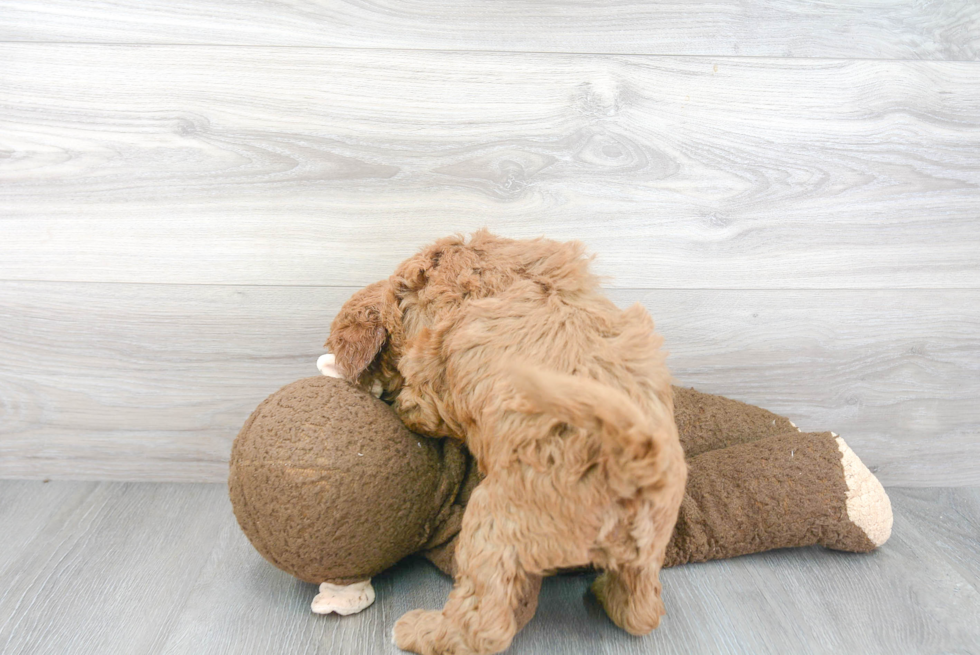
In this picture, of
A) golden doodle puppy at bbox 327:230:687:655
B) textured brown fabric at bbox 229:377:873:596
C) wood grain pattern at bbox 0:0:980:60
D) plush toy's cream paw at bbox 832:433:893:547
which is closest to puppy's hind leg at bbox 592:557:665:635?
golden doodle puppy at bbox 327:230:687:655

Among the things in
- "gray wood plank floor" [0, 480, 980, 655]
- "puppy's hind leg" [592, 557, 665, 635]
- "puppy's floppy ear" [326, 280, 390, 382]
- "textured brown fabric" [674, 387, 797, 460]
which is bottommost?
"gray wood plank floor" [0, 480, 980, 655]

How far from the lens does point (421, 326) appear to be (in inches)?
31.9

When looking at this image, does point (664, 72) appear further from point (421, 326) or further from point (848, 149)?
point (421, 326)

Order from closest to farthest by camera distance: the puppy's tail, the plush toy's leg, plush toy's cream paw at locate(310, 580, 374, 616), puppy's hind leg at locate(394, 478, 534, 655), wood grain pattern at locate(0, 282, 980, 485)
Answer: the puppy's tail → puppy's hind leg at locate(394, 478, 534, 655) → plush toy's cream paw at locate(310, 580, 374, 616) → the plush toy's leg → wood grain pattern at locate(0, 282, 980, 485)

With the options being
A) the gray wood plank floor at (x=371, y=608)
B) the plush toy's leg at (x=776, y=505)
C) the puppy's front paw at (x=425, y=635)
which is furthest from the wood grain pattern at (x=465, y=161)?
the puppy's front paw at (x=425, y=635)

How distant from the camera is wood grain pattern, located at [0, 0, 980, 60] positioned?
1.03 metres

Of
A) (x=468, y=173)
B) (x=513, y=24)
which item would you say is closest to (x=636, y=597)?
(x=468, y=173)

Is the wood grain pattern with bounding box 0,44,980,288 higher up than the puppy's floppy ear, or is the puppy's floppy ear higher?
the wood grain pattern with bounding box 0,44,980,288

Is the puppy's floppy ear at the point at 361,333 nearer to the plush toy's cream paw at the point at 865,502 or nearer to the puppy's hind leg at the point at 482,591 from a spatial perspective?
the puppy's hind leg at the point at 482,591

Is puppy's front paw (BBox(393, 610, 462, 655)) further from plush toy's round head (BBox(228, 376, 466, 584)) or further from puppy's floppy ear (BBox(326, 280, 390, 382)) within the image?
puppy's floppy ear (BBox(326, 280, 390, 382))

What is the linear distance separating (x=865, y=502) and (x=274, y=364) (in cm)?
94

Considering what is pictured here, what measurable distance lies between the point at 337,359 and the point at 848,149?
86 cm

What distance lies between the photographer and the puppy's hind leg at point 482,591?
71 cm

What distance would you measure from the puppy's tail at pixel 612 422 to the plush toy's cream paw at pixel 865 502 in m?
0.46
